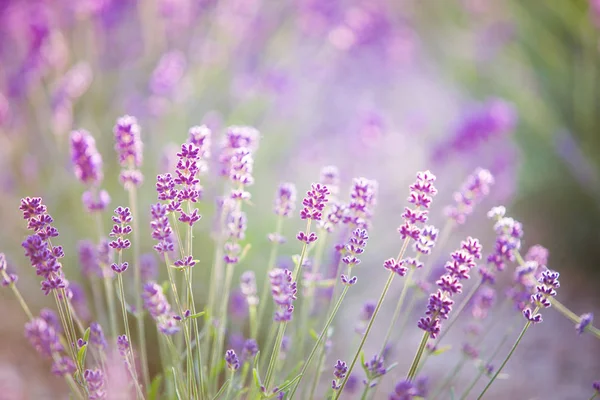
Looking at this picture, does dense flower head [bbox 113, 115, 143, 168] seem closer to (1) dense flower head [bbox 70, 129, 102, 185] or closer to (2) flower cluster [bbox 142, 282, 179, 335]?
(1) dense flower head [bbox 70, 129, 102, 185]

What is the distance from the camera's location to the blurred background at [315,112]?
2420mm

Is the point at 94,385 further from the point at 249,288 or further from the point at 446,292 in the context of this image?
the point at 446,292

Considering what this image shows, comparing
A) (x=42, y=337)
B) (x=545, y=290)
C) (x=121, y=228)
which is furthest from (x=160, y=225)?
(x=545, y=290)

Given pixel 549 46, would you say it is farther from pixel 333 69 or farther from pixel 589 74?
pixel 333 69

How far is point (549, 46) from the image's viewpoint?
128 inches

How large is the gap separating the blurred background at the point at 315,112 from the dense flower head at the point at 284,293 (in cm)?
93

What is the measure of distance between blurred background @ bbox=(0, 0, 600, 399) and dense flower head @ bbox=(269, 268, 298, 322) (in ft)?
3.04

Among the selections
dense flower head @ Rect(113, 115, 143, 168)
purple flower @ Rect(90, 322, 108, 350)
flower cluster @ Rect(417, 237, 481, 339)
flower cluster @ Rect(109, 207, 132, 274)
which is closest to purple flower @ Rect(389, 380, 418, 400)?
flower cluster @ Rect(417, 237, 481, 339)

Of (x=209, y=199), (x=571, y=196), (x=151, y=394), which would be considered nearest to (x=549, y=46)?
(x=571, y=196)

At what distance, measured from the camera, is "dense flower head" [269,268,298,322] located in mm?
1084

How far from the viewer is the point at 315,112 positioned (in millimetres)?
3176

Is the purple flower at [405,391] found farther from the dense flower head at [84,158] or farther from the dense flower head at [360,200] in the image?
the dense flower head at [84,158]

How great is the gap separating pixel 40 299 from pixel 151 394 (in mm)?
1243

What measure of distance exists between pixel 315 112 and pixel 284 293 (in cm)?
218
